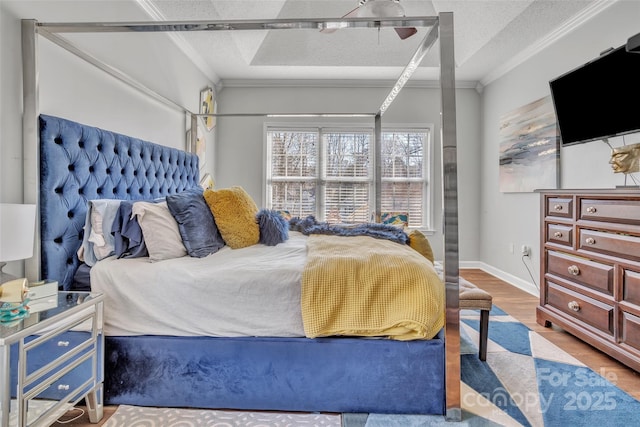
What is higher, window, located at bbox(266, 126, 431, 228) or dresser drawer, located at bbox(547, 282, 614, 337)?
window, located at bbox(266, 126, 431, 228)

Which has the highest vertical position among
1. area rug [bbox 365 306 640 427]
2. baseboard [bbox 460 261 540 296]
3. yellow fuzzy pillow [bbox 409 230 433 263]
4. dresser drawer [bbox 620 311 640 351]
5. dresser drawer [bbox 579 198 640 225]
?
dresser drawer [bbox 579 198 640 225]

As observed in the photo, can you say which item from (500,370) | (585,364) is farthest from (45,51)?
(585,364)

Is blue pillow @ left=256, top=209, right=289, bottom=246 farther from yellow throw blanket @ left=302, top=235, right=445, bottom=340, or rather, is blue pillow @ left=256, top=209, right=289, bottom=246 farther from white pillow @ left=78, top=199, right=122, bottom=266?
white pillow @ left=78, top=199, right=122, bottom=266

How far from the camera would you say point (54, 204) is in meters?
1.54

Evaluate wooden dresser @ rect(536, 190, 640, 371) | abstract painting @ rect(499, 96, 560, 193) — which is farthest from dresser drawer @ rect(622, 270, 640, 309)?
abstract painting @ rect(499, 96, 560, 193)

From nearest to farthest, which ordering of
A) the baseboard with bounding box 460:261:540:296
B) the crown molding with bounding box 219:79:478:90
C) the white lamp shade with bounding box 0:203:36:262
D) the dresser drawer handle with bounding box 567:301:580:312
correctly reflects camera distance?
the white lamp shade with bounding box 0:203:36:262 < the dresser drawer handle with bounding box 567:301:580:312 < the baseboard with bounding box 460:261:540:296 < the crown molding with bounding box 219:79:478:90

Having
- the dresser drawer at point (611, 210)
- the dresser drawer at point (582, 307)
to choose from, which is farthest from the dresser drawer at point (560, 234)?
the dresser drawer at point (582, 307)

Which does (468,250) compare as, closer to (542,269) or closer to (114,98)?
(542,269)

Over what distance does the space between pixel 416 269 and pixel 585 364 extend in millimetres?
1439

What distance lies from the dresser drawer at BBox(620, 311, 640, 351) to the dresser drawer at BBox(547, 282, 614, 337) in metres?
0.08

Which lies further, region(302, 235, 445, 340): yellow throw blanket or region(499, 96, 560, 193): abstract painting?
region(499, 96, 560, 193): abstract painting

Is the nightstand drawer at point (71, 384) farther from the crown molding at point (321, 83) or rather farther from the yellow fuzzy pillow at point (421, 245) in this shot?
the crown molding at point (321, 83)

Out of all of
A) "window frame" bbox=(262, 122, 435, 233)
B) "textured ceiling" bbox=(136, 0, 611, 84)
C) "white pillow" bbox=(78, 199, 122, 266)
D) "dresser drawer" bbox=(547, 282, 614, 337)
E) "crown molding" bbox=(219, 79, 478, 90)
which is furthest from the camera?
"window frame" bbox=(262, 122, 435, 233)

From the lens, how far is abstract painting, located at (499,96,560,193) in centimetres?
319
